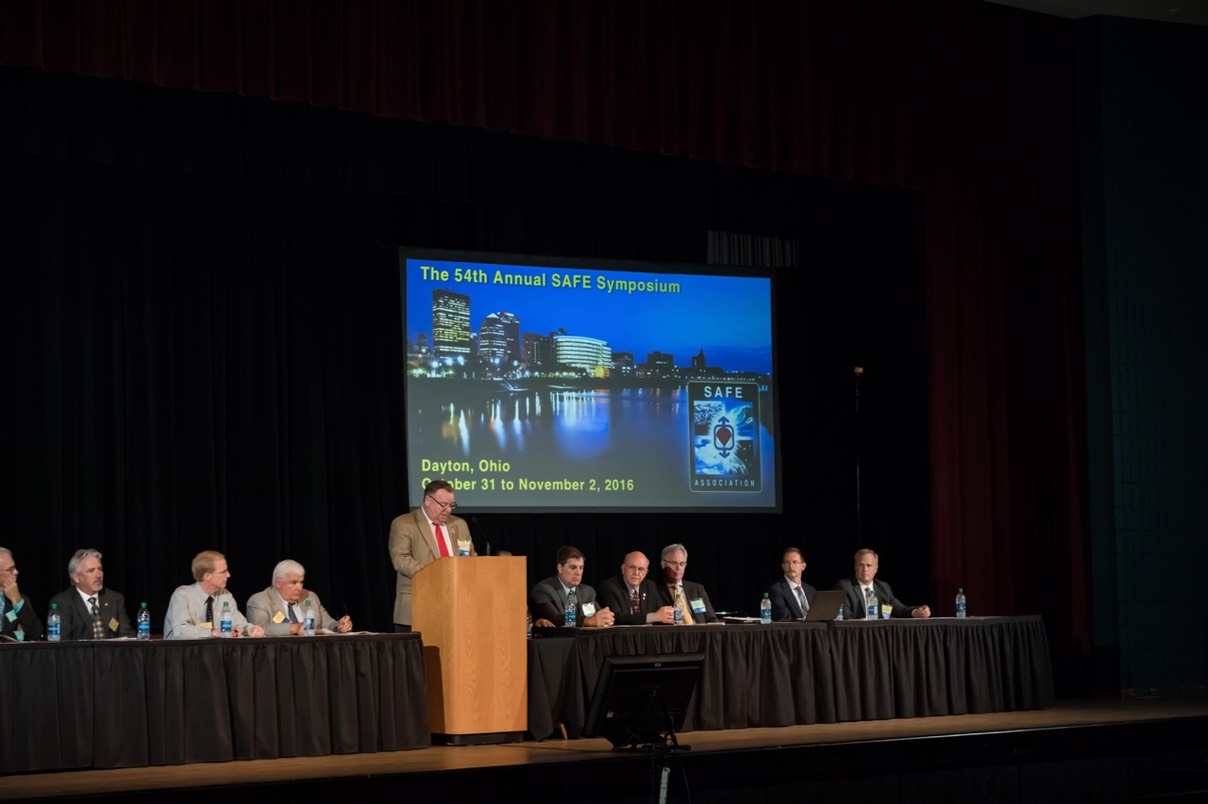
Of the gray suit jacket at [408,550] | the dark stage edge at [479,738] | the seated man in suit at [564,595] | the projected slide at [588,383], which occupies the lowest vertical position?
the dark stage edge at [479,738]

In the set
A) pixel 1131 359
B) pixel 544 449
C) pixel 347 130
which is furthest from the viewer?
pixel 1131 359

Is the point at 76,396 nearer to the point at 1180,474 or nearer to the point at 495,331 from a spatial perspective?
the point at 495,331

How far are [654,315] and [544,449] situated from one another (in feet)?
3.91

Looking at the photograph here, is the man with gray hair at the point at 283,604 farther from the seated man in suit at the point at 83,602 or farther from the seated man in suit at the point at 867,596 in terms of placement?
the seated man in suit at the point at 867,596

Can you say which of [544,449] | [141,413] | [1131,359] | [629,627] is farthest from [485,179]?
[1131,359]

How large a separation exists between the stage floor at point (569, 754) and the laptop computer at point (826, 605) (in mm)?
544

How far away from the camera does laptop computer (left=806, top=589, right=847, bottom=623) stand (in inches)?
324

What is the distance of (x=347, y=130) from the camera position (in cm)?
924

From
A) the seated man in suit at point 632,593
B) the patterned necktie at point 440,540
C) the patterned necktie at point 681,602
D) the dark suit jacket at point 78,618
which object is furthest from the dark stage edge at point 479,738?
the dark suit jacket at point 78,618

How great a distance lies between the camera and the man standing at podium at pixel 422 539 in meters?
7.65

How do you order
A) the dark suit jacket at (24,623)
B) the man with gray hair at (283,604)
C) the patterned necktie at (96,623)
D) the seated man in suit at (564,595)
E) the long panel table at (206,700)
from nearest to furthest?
the long panel table at (206,700)
the patterned necktie at (96,623)
the dark suit jacket at (24,623)
the man with gray hair at (283,604)
the seated man in suit at (564,595)

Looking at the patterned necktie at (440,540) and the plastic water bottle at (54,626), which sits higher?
the patterned necktie at (440,540)

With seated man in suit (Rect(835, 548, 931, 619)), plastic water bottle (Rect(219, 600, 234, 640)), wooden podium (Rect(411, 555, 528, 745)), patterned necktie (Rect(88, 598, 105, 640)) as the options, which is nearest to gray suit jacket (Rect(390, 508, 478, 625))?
wooden podium (Rect(411, 555, 528, 745))

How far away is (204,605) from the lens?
708 cm
